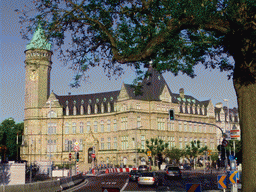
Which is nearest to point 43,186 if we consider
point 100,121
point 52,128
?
point 100,121

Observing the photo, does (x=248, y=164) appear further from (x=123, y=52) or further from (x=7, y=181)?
(x=7, y=181)

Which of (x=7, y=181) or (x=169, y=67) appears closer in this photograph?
(x=169, y=67)

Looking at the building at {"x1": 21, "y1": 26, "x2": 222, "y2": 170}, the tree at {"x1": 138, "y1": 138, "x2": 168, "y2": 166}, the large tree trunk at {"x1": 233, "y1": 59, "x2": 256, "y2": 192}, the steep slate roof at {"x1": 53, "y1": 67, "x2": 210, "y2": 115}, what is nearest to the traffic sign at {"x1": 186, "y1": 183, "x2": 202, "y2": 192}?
the large tree trunk at {"x1": 233, "y1": 59, "x2": 256, "y2": 192}

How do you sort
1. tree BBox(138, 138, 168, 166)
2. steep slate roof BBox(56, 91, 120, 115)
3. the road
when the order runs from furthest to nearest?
steep slate roof BBox(56, 91, 120, 115) < tree BBox(138, 138, 168, 166) < the road

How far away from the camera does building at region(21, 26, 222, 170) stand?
97.8 meters

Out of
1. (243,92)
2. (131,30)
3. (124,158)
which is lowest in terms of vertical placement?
(124,158)

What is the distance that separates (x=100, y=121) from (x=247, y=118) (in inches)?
3672

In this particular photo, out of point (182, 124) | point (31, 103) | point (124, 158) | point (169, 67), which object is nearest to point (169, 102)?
point (182, 124)

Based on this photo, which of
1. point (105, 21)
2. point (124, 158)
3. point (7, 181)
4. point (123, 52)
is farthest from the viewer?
point (124, 158)

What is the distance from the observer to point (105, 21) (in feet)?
51.7

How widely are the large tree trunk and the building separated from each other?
81480 mm

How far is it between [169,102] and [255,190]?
92011 millimetres

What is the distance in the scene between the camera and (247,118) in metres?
12.9

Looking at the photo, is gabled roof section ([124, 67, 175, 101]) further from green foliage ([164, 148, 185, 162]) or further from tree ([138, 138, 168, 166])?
green foliage ([164, 148, 185, 162])
